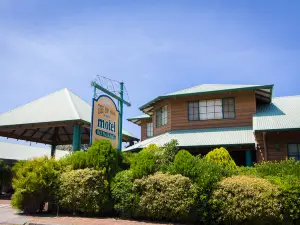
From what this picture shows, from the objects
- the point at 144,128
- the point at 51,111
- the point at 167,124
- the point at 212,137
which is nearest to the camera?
the point at 212,137

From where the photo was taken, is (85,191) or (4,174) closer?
(85,191)

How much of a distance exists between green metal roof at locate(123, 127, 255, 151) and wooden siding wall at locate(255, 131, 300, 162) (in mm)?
674

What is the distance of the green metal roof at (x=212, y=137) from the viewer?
58.0 ft

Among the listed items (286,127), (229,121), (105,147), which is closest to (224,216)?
(105,147)

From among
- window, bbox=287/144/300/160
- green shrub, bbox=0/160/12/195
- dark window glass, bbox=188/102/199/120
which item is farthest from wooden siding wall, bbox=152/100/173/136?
green shrub, bbox=0/160/12/195

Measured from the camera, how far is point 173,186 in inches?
416

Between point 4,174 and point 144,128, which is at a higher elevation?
point 144,128

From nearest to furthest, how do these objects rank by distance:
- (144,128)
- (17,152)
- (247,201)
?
1. (247,201)
2. (144,128)
3. (17,152)

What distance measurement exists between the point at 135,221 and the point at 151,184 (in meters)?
1.46

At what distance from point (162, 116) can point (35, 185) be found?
40.8 ft

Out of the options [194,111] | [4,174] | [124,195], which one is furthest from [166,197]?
[4,174]

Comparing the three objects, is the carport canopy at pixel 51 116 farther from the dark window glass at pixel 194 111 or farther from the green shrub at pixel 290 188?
the green shrub at pixel 290 188

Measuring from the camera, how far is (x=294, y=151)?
17516 millimetres

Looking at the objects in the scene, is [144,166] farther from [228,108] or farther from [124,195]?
[228,108]
